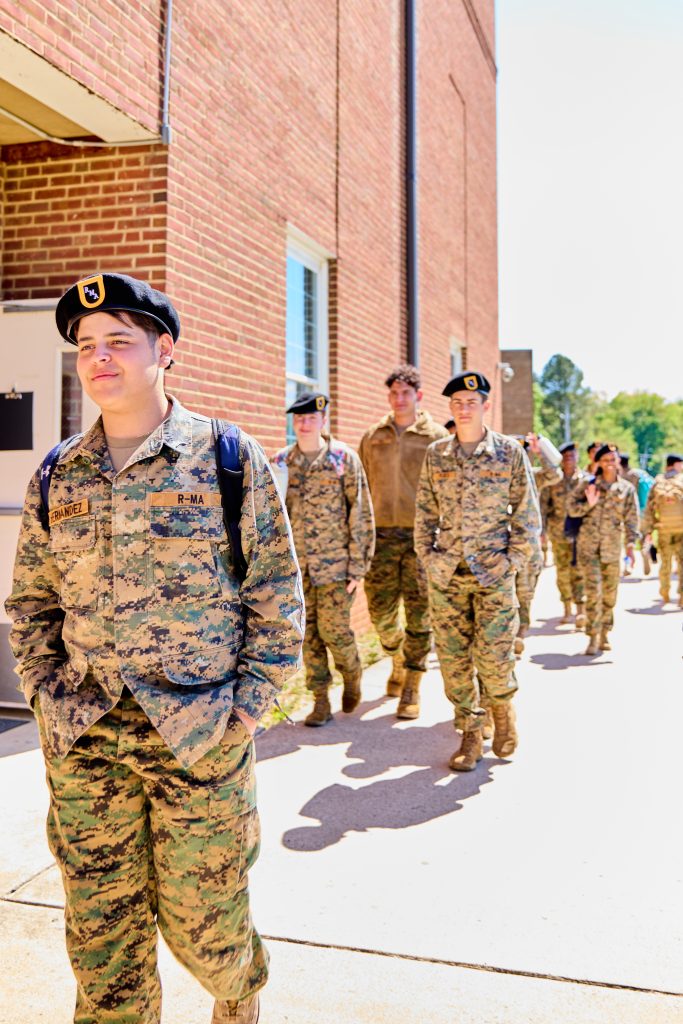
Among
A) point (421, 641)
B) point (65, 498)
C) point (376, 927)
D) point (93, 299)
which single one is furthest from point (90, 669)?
point (421, 641)

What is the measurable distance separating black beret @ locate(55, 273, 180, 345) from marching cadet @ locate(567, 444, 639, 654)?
718cm

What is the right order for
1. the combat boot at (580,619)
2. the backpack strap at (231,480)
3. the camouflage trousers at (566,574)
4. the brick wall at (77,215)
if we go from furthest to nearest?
the camouflage trousers at (566,574) → the combat boot at (580,619) → the brick wall at (77,215) → the backpack strap at (231,480)

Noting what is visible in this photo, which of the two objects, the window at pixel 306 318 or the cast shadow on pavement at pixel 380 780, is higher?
the window at pixel 306 318

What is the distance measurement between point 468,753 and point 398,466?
244 centimetres

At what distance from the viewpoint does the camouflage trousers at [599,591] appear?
340 inches

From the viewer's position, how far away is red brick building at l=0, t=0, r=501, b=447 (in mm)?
5285

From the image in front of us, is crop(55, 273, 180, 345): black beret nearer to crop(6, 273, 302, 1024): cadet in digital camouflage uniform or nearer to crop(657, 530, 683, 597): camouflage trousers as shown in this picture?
crop(6, 273, 302, 1024): cadet in digital camouflage uniform

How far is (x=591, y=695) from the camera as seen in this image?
22.2 ft

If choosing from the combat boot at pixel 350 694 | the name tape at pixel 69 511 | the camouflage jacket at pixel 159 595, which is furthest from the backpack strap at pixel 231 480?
the combat boot at pixel 350 694

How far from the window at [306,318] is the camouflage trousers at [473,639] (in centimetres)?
370

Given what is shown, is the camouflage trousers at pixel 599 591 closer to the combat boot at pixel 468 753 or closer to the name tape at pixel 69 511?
the combat boot at pixel 468 753

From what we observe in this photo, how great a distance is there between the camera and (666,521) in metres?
12.8

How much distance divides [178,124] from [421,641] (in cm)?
393

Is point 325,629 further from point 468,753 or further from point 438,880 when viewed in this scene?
point 438,880
